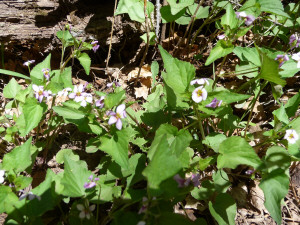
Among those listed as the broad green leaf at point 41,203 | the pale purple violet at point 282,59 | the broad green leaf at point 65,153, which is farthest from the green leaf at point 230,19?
the broad green leaf at point 41,203

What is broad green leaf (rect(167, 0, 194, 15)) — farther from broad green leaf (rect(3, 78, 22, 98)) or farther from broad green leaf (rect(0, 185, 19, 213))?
broad green leaf (rect(0, 185, 19, 213))

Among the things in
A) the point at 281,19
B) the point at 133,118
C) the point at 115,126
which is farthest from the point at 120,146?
the point at 281,19

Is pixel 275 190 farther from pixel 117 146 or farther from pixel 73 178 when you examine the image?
pixel 73 178

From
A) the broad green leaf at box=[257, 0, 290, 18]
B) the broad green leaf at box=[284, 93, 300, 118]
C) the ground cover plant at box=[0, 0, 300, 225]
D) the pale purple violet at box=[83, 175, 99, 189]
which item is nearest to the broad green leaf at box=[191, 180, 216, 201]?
the ground cover plant at box=[0, 0, 300, 225]

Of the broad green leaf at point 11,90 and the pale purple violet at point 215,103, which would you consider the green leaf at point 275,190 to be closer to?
the pale purple violet at point 215,103

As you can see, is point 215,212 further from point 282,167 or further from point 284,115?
point 284,115

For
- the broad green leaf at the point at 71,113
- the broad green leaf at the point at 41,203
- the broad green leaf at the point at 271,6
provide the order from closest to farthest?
the broad green leaf at the point at 41,203 < the broad green leaf at the point at 71,113 < the broad green leaf at the point at 271,6
